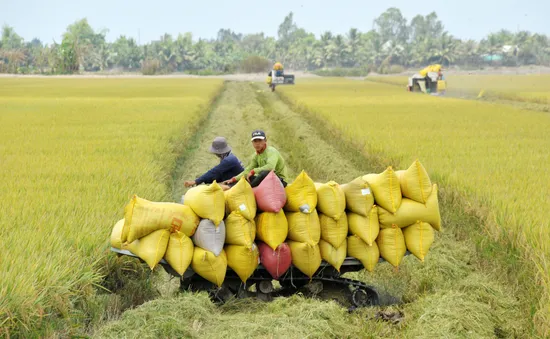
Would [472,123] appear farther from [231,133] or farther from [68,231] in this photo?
[68,231]

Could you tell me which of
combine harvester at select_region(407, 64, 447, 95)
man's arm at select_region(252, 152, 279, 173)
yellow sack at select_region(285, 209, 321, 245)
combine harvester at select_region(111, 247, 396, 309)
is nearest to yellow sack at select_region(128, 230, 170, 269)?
combine harvester at select_region(111, 247, 396, 309)

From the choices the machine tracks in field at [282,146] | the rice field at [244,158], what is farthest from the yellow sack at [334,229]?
the machine tracks in field at [282,146]

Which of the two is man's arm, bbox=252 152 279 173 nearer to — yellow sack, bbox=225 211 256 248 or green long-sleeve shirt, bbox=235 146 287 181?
Answer: green long-sleeve shirt, bbox=235 146 287 181

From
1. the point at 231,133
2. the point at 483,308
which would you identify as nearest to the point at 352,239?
the point at 483,308

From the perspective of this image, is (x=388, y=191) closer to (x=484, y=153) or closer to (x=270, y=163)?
(x=270, y=163)

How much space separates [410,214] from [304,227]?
89cm

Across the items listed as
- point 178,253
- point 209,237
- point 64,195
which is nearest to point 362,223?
point 209,237

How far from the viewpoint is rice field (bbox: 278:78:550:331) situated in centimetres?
532

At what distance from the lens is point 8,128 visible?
14125 millimetres

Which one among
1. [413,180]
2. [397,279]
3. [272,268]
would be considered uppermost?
[413,180]

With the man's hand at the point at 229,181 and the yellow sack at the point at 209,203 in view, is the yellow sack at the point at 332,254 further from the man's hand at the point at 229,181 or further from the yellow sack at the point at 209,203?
the man's hand at the point at 229,181

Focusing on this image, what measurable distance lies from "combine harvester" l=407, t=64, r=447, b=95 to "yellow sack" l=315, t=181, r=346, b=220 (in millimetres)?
26875

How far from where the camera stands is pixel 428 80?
32.4 m

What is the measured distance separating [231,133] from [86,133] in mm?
3812
